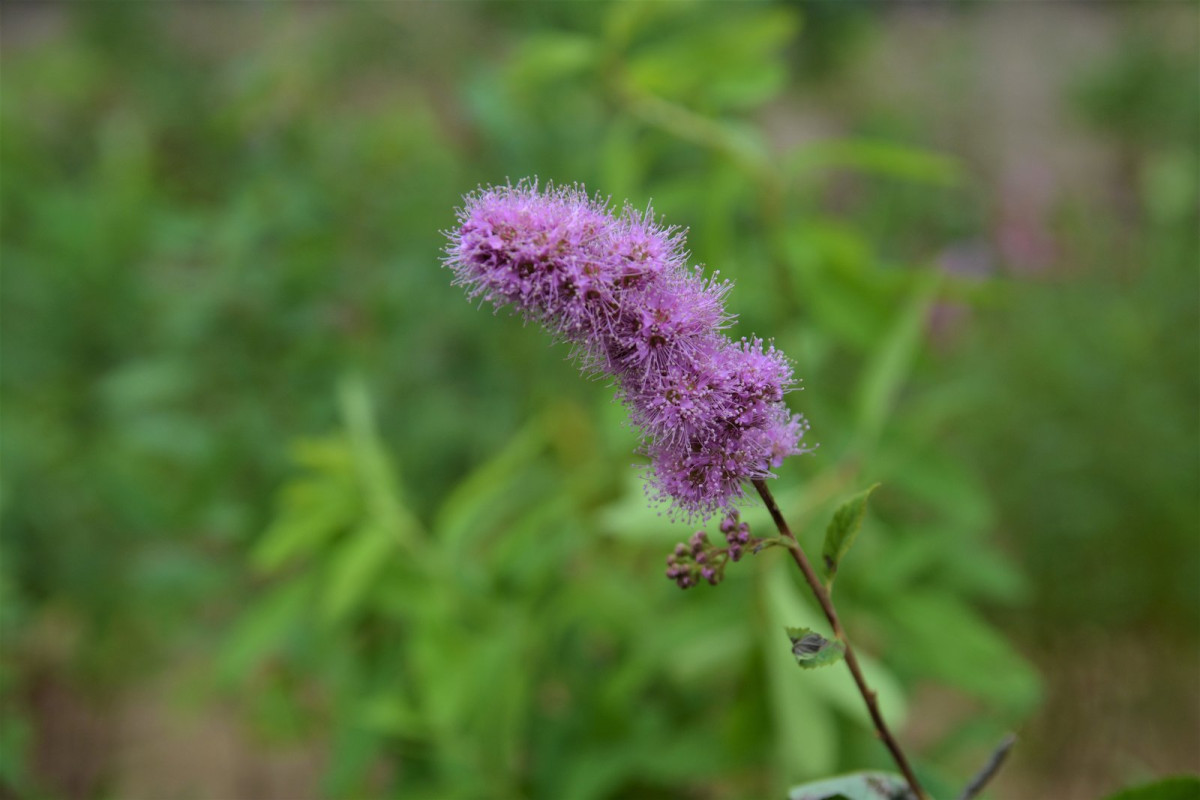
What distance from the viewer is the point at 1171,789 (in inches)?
23.7

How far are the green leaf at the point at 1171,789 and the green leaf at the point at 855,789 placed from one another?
127mm

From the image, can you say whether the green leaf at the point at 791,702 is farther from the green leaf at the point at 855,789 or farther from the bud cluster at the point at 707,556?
the bud cluster at the point at 707,556

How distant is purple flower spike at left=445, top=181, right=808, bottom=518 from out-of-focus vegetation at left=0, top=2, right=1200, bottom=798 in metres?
0.37

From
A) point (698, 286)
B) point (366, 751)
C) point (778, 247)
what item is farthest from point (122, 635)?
point (698, 286)

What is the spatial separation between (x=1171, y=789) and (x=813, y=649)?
0.27 metres

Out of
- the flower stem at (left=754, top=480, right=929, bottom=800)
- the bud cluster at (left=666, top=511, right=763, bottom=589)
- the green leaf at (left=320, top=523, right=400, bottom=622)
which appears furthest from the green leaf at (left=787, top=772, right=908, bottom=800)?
the green leaf at (left=320, top=523, right=400, bottom=622)

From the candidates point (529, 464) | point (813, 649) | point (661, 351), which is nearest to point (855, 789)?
point (813, 649)

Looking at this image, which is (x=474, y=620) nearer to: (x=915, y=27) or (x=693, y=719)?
(x=693, y=719)

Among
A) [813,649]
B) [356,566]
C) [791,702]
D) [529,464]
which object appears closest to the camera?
[813,649]

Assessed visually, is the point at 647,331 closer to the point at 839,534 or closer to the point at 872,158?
the point at 839,534

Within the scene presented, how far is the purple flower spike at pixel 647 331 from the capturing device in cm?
54

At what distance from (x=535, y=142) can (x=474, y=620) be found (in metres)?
0.98

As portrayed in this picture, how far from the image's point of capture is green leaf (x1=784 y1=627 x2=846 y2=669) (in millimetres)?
514

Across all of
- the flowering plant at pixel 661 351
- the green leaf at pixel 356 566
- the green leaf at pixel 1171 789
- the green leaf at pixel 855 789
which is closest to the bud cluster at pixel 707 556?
the flowering plant at pixel 661 351
